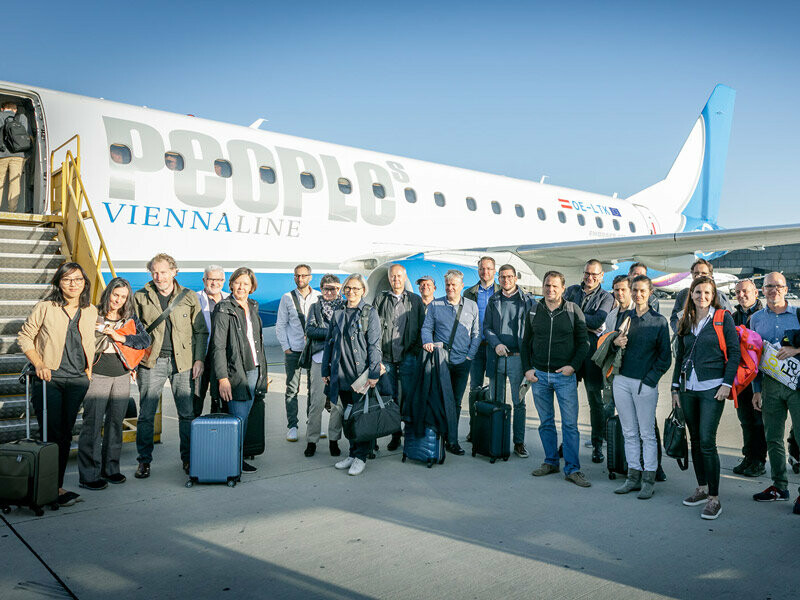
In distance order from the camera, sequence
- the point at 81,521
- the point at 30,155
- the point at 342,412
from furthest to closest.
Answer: the point at 30,155
the point at 342,412
the point at 81,521

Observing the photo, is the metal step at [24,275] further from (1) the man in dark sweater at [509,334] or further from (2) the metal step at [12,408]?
(1) the man in dark sweater at [509,334]

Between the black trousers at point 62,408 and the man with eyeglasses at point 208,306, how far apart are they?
0.93 metres

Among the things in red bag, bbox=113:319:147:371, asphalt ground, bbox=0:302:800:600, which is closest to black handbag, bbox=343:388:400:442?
asphalt ground, bbox=0:302:800:600

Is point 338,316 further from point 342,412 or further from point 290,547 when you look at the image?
point 290,547

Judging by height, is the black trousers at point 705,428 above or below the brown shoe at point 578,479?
above

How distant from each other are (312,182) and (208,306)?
480cm

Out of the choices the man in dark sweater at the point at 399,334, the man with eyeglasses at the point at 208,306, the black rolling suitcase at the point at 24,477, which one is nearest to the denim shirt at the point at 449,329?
the man in dark sweater at the point at 399,334

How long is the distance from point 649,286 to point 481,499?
1.95m

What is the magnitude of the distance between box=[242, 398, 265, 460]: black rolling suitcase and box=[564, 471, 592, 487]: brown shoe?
2.51 metres

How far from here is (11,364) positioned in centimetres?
518

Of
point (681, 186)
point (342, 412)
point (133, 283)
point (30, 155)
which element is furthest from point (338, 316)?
point (681, 186)

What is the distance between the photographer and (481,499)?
14.3ft

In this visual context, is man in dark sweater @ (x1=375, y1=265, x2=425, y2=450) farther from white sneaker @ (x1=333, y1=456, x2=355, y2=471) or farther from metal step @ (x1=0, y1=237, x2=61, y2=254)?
metal step @ (x1=0, y1=237, x2=61, y2=254)

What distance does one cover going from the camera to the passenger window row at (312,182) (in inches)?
311
